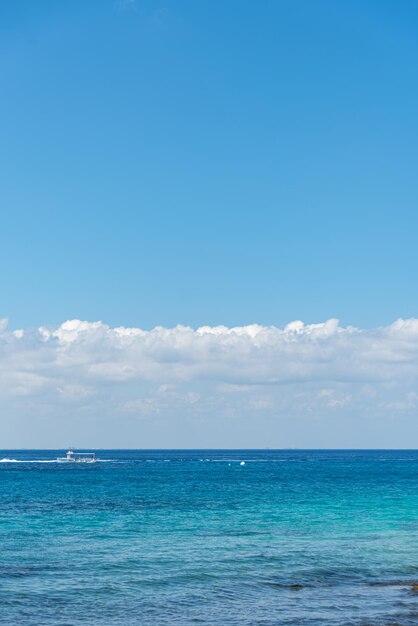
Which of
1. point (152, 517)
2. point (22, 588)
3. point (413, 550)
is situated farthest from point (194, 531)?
point (22, 588)

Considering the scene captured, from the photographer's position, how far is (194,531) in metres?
55.0

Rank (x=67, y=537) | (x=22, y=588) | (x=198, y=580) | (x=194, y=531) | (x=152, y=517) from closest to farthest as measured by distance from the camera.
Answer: (x=22, y=588) → (x=198, y=580) → (x=67, y=537) → (x=194, y=531) → (x=152, y=517)

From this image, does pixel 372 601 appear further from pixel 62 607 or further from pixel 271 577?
pixel 62 607

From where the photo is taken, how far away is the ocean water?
32000 millimetres

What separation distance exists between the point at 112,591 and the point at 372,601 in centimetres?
1254

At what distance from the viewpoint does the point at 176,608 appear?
32.8 m

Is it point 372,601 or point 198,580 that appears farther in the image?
point 198,580

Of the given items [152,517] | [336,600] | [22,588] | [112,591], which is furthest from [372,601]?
[152,517]

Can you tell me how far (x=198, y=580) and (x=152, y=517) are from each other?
84.0 feet

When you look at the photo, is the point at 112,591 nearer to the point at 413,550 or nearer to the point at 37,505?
the point at 413,550

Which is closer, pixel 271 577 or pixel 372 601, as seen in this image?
pixel 372 601

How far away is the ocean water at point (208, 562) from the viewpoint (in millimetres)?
32000

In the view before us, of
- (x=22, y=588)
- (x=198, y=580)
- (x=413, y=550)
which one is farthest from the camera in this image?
(x=413, y=550)

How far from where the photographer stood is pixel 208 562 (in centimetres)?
4272
